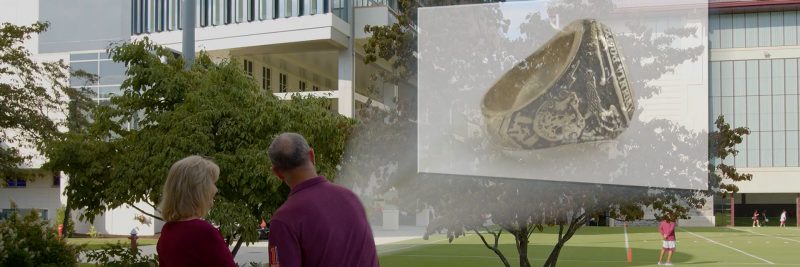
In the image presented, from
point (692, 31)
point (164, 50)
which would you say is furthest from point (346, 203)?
point (164, 50)

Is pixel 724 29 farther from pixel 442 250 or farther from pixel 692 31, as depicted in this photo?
pixel 692 31

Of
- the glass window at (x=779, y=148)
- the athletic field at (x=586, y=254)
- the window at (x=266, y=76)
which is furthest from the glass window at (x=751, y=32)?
the window at (x=266, y=76)

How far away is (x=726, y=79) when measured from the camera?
2842 inches

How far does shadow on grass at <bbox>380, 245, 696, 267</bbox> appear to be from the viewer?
23984mm

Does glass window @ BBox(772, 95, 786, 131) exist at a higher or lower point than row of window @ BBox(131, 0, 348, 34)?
lower

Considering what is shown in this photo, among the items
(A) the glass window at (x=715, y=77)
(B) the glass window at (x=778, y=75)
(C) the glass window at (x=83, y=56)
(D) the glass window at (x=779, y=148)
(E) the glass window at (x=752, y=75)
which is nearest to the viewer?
(C) the glass window at (x=83, y=56)

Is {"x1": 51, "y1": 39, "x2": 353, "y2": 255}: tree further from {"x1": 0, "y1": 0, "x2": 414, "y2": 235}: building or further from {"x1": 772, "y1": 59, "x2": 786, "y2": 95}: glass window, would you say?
{"x1": 772, "y1": 59, "x2": 786, "y2": 95}: glass window

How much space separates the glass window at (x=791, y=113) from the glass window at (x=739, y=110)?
323 cm

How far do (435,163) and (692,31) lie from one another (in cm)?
317

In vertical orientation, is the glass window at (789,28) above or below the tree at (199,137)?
above

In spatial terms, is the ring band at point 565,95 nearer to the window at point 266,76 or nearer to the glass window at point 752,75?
the window at point 266,76

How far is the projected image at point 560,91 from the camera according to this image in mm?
9344

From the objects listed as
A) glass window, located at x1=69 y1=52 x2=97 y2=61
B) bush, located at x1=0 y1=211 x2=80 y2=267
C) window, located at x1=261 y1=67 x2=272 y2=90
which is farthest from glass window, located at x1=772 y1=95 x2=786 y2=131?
bush, located at x1=0 y1=211 x2=80 y2=267

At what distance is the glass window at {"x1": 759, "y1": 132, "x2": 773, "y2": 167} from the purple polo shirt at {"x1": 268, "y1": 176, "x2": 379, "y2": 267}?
7622 cm
